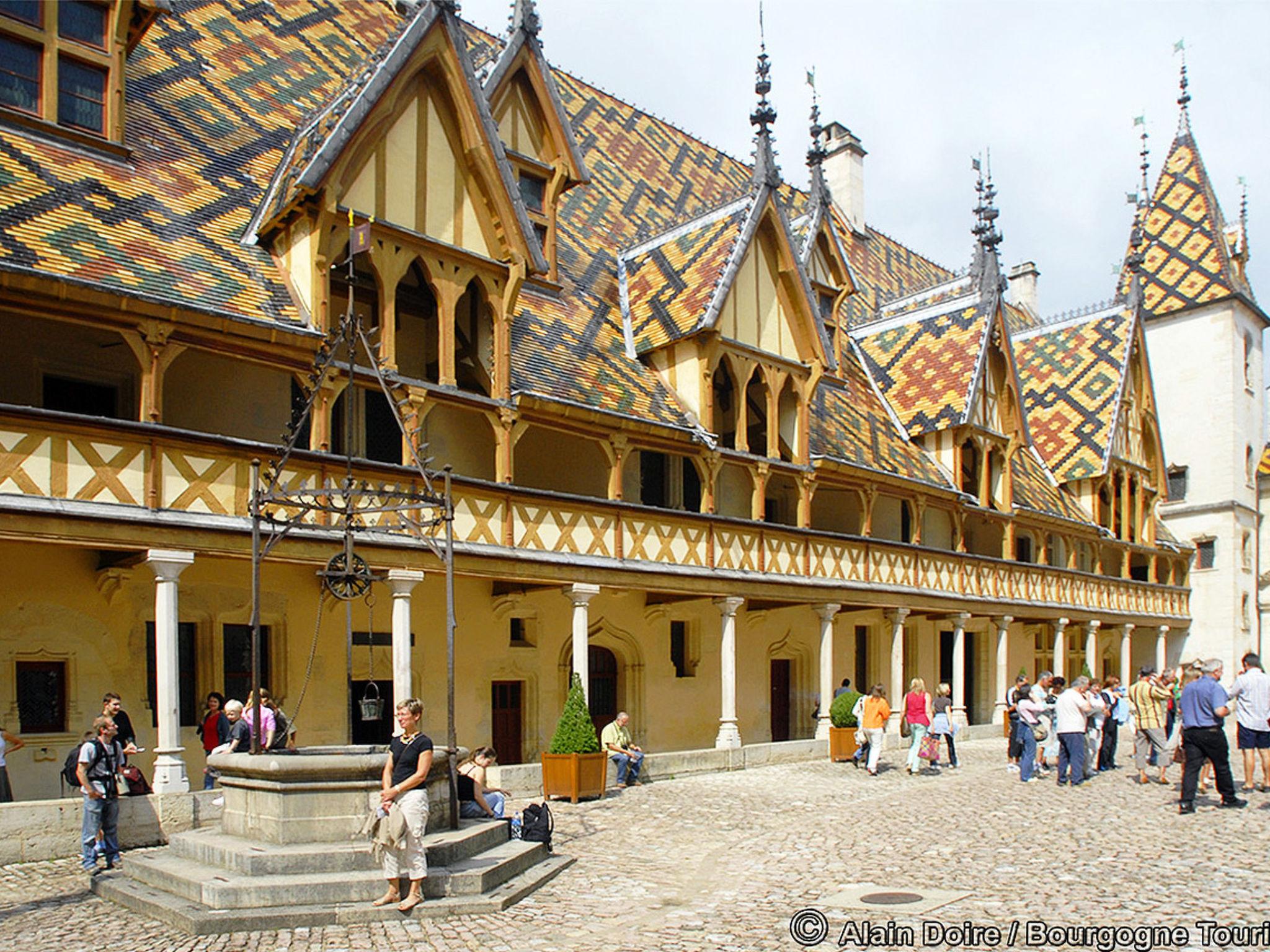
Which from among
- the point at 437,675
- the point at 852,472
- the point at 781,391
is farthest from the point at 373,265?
the point at 852,472

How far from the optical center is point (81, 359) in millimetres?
15102

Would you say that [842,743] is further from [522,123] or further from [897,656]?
[522,123]

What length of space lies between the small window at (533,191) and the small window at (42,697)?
11.3m

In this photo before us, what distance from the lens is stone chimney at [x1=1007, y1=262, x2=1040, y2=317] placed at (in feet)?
164

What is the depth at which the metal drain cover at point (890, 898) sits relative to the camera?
9.10m

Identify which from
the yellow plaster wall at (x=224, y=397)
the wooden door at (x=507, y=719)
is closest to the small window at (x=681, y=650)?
the wooden door at (x=507, y=719)

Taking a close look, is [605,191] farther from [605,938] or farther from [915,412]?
[605,938]

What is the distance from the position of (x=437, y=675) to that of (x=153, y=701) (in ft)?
14.6

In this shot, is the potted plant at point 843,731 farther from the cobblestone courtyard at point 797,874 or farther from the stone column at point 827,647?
the cobblestone courtyard at point 797,874

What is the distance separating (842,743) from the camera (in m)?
20.7

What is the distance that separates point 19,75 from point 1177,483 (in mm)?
39315

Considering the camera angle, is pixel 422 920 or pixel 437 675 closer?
pixel 422 920

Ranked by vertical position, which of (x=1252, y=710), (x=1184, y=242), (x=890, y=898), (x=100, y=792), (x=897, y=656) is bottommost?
(x=897, y=656)

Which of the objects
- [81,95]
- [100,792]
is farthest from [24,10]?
[100,792]
